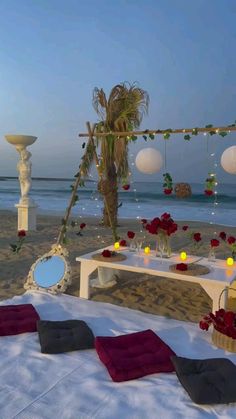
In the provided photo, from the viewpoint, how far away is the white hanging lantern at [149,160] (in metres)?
4.45

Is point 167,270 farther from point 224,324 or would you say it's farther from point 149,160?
point 149,160

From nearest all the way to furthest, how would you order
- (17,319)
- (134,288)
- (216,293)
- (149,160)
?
1. (17,319)
2. (216,293)
3. (149,160)
4. (134,288)

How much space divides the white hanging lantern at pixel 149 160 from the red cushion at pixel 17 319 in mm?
2196

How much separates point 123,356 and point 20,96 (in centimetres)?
1162

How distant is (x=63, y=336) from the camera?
2553 millimetres

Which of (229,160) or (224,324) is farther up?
(229,160)

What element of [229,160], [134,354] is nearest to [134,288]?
[229,160]

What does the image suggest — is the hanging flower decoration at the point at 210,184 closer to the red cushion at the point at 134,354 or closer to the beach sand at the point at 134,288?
the beach sand at the point at 134,288

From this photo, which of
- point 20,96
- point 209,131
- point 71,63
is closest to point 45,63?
point 71,63

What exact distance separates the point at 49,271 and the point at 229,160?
2.31 m

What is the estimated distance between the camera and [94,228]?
397 inches

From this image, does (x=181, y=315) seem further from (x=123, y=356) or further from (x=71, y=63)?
(x=71, y=63)

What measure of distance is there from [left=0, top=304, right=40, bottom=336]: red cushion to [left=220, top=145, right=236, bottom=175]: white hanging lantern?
7.90ft

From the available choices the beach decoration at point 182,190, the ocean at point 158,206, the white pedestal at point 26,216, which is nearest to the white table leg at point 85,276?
the beach decoration at point 182,190
